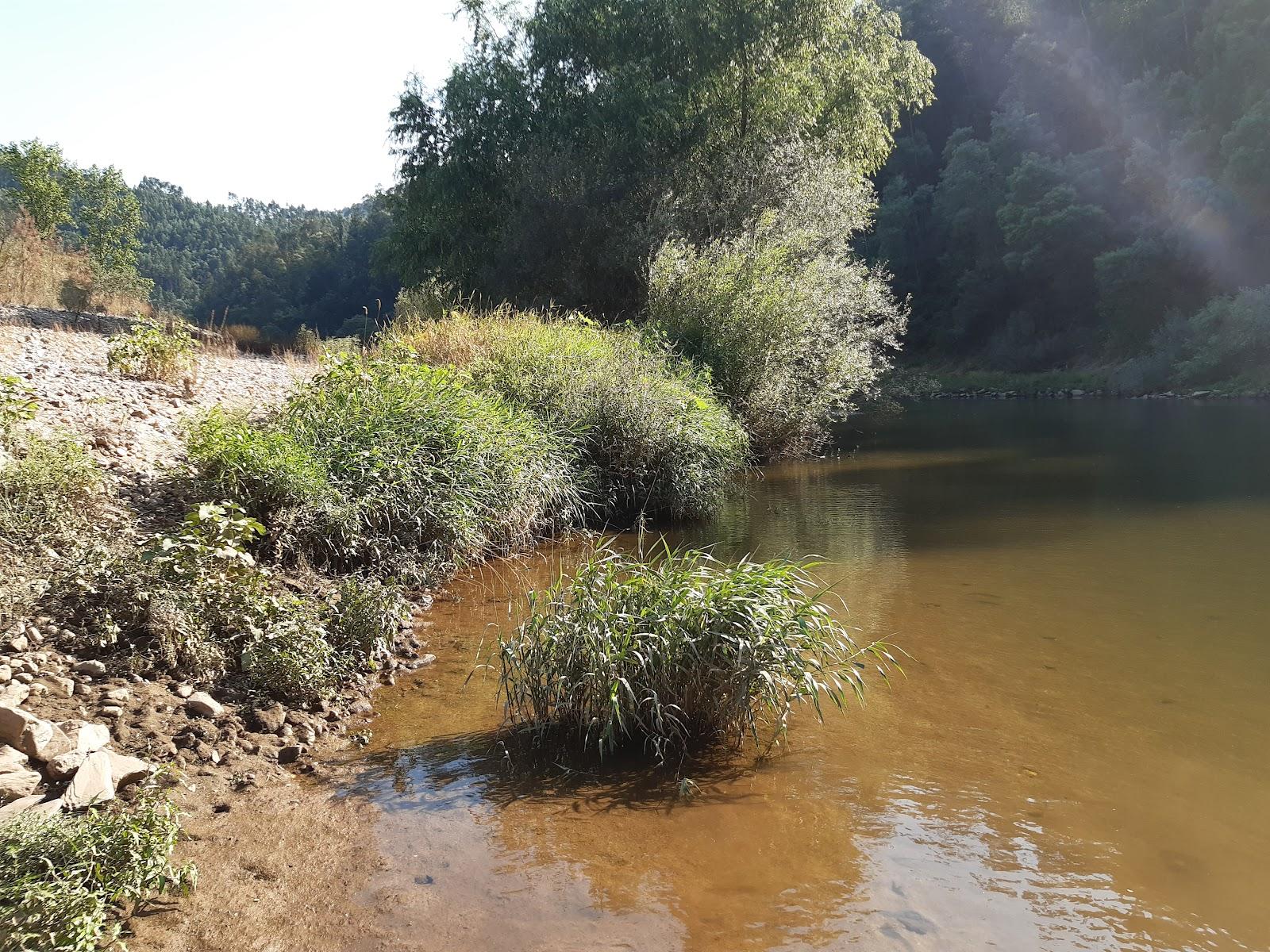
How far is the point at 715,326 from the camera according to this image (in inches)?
582

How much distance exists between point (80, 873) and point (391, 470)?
15.4 feet

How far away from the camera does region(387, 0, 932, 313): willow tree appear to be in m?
20.0

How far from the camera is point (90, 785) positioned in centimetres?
346

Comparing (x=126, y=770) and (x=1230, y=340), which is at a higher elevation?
(x=1230, y=340)

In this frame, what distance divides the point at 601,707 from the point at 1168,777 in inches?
108

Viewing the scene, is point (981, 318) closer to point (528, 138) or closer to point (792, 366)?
point (528, 138)

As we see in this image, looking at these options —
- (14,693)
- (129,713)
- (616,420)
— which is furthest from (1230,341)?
(14,693)

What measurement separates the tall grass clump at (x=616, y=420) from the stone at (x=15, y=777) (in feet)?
21.4

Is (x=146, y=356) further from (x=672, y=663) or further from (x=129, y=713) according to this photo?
(x=672, y=663)

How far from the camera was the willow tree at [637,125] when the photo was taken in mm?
19953

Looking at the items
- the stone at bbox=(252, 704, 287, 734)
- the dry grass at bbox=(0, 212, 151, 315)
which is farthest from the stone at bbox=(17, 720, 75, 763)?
the dry grass at bbox=(0, 212, 151, 315)

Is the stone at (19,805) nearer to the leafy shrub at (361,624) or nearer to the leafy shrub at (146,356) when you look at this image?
the leafy shrub at (361,624)

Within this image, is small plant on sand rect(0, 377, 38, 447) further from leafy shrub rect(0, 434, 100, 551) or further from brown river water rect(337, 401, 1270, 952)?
brown river water rect(337, 401, 1270, 952)

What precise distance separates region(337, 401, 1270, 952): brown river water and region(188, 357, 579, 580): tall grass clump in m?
0.63
